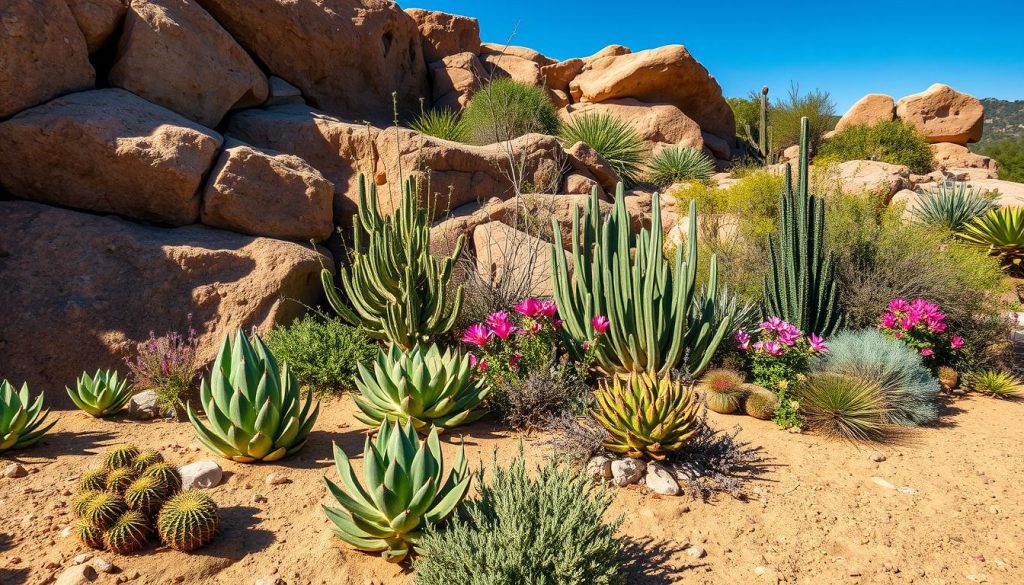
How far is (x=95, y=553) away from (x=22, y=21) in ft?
20.0

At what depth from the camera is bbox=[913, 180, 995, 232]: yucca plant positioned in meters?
10.5

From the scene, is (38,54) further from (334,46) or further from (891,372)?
(891,372)

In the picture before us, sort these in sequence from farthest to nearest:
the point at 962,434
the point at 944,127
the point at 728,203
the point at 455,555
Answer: the point at 944,127
the point at 728,203
the point at 962,434
the point at 455,555

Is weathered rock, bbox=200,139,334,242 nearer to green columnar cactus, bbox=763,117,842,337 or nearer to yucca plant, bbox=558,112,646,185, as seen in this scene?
green columnar cactus, bbox=763,117,842,337

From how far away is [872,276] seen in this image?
6875 mm

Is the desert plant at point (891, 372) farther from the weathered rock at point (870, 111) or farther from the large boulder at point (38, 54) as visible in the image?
the weathered rock at point (870, 111)

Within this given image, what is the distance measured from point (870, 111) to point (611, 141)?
12.7m

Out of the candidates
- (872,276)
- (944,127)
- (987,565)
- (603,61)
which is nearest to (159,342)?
(987,565)

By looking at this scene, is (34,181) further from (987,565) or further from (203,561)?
(987,565)

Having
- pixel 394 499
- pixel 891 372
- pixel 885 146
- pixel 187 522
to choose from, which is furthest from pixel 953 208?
pixel 187 522

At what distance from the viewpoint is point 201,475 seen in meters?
3.52

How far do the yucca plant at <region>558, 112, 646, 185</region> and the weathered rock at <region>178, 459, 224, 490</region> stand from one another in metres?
9.86

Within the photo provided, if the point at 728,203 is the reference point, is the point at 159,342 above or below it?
below

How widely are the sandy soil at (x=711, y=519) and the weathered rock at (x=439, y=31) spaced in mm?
13294
